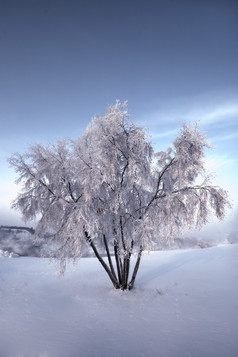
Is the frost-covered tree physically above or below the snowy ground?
above

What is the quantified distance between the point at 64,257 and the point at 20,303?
5.78 ft

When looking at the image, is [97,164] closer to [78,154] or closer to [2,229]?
[78,154]

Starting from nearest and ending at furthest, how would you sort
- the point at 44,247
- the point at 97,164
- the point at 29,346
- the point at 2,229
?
1. the point at 29,346
2. the point at 97,164
3. the point at 44,247
4. the point at 2,229

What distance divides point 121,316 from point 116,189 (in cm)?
367

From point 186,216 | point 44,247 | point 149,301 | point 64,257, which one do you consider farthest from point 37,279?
point 186,216

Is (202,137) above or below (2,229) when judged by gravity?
above

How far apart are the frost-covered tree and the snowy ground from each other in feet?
4.19

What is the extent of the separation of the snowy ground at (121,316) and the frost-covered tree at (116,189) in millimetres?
1276

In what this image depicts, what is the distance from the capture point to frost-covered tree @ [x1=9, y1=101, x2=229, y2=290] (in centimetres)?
718

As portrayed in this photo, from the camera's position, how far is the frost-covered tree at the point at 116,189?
7.18 m

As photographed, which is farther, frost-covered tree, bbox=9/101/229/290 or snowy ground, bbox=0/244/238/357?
frost-covered tree, bbox=9/101/229/290

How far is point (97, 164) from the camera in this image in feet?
24.0

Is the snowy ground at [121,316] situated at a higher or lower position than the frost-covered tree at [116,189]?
lower

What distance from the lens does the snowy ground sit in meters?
4.11
